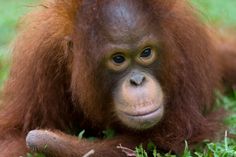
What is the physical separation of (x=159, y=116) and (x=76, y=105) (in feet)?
2.19

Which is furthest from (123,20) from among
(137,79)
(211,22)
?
(211,22)

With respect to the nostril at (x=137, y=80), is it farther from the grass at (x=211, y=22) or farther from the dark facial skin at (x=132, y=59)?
the grass at (x=211, y=22)

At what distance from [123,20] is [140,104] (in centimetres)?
50

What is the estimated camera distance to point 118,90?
155 inches

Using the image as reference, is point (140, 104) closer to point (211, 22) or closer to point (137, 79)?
point (137, 79)

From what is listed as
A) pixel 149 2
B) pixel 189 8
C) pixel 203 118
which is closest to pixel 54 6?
pixel 149 2

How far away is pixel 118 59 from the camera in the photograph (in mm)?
3898

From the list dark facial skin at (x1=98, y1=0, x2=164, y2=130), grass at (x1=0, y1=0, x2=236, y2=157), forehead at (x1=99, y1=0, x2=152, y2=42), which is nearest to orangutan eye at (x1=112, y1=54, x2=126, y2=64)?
dark facial skin at (x1=98, y1=0, x2=164, y2=130)

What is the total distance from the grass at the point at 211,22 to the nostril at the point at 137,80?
426 millimetres

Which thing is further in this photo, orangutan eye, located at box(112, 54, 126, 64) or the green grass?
the green grass

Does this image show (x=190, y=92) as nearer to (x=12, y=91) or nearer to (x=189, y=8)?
(x=189, y=8)

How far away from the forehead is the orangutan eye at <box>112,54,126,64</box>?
103 millimetres

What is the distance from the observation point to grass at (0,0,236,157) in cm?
402

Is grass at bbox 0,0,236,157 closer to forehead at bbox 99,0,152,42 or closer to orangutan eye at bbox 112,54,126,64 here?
orangutan eye at bbox 112,54,126,64
